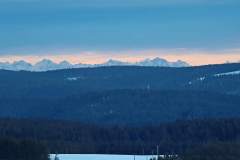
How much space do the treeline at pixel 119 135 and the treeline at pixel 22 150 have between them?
11398 mm

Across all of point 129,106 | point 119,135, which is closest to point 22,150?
point 119,135

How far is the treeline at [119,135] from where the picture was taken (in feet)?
291

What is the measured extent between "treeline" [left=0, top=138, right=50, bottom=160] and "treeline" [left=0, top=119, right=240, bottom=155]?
11.4m

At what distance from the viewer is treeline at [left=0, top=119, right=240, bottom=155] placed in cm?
8862

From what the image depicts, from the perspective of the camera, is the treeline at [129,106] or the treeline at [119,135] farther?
the treeline at [129,106]

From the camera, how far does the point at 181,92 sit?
187250 millimetres

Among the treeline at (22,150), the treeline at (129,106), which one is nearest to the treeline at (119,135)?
the treeline at (22,150)

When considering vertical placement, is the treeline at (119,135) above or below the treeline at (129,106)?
below

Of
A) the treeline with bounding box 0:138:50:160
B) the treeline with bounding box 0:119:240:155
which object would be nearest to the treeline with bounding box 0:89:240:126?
the treeline with bounding box 0:119:240:155

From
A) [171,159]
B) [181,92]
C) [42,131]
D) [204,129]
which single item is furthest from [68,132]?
[181,92]

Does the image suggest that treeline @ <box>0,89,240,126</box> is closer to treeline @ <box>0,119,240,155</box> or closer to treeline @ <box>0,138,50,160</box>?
treeline @ <box>0,119,240,155</box>

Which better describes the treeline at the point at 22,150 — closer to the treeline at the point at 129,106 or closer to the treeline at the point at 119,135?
A: the treeline at the point at 119,135

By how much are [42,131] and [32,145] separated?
102ft

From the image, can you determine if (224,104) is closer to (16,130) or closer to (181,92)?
(181,92)
